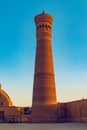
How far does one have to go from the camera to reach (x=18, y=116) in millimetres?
47031

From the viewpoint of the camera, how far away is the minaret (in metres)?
40.6

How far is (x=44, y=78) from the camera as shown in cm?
4100

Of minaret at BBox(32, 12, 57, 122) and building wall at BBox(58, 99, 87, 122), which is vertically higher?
minaret at BBox(32, 12, 57, 122)

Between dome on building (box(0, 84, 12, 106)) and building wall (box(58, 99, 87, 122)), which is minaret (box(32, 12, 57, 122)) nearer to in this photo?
building wall (box(58, 99, 87, 122))

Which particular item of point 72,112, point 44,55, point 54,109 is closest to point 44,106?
point 54,109

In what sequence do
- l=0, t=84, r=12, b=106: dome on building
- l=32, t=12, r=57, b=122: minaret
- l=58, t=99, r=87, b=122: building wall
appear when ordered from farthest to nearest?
l=0, t=84, r=12, b=106: dome on building
l=32, t=12, r=57, b=122: minaret
l=58, t=99, r=87, b=122: building wall

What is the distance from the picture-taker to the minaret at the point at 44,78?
40.6m

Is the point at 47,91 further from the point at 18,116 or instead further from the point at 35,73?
the point at 18,116

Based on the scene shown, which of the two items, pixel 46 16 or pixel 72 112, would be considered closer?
pixel 72 112

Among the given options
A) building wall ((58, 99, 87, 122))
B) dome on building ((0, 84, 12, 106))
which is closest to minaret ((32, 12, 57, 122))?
building wall ((58, 99, 87, 122))

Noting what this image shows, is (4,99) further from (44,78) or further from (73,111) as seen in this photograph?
(73,111)

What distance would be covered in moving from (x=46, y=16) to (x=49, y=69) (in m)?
8.63

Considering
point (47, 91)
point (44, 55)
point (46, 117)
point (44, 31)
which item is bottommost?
point (46, 117)

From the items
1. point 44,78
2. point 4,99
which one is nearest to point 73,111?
point 44,78
